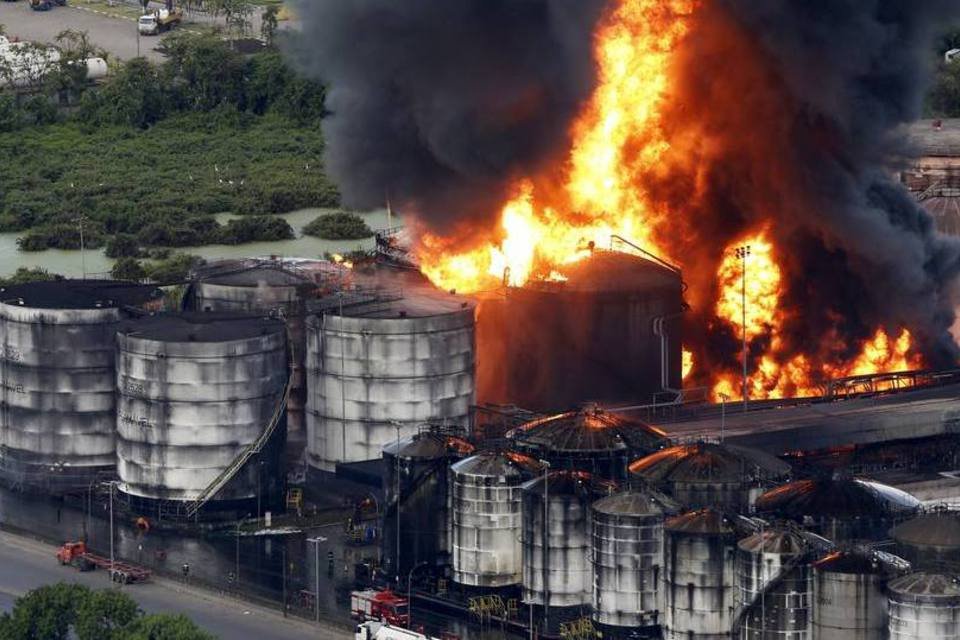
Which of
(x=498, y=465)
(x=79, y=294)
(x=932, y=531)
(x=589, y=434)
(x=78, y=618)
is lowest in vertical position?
(x=78, y=618)

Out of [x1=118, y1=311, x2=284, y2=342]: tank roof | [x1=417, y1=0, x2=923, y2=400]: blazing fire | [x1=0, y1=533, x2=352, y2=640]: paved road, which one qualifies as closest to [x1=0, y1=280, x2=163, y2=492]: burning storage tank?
[x1=118, y1=311, x2=284, y2=342]: tank roof

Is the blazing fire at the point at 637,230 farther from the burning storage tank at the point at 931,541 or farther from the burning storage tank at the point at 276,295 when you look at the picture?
the burning storage tank at the point at 931,541

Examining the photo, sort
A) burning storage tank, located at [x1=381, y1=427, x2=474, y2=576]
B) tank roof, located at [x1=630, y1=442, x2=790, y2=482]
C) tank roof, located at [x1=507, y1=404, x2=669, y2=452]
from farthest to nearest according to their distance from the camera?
1. burning storage tank, located at [x1=381, y1=427, x2=474, y2=576]
2. tank roof, located at [x1=507, y1=404, x2=669, y2=452]
3. tank roof, located at [x1=630, y1=442, x2=790, y2=482]

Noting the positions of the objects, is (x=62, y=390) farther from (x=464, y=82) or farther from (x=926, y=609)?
(x=926, y=609)

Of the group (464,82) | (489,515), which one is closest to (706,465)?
(489,515)

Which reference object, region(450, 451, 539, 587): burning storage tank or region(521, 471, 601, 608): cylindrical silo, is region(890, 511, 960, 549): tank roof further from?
region(450, 451, 539, 587): burning storage tank

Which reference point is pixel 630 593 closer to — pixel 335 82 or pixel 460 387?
pixel 460 387

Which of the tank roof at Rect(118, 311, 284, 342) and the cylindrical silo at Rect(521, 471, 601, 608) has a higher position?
the tank roof at Rect(118, 311, 284, 342)
